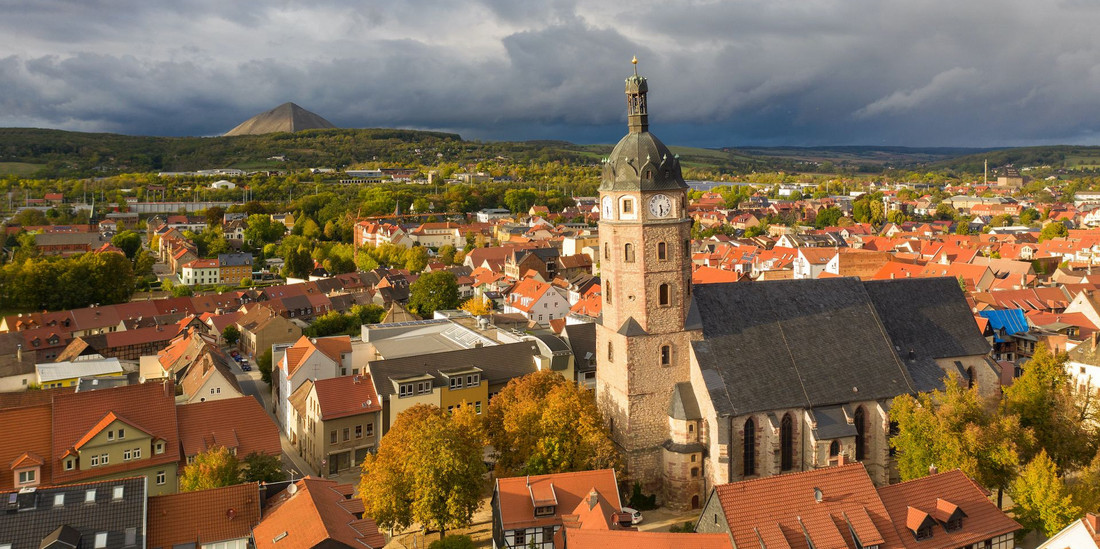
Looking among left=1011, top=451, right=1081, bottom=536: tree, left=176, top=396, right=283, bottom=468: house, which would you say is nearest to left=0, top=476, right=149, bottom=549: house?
left=176, top=396, right=283, bottom=468: house

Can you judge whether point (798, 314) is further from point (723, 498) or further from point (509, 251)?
point (509, 251)

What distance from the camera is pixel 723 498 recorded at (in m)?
29.1

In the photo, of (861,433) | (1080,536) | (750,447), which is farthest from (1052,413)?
(750,447)

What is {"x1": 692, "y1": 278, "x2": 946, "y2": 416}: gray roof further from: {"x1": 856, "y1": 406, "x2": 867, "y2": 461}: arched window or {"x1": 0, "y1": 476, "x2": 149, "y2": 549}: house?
{"x1": 0, "y1": 476, "x2": 149, "y2": 549}: house

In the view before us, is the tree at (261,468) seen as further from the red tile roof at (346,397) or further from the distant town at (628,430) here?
the red tile roof at (346,397)

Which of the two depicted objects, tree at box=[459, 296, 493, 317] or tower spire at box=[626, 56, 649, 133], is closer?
tower spire at box=[626, 56, 649, 133]

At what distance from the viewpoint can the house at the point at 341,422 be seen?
155ft

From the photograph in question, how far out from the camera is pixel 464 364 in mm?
51656

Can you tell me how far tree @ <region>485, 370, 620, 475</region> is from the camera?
37.9 m

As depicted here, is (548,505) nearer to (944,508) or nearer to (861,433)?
(944,508)

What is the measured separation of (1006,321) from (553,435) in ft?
159

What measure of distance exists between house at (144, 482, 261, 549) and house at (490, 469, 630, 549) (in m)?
10.2

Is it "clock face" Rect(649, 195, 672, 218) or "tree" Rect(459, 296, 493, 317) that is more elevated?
"clock face" Rect(649, 195, 672, 218)

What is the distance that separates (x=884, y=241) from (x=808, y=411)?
115 metres
